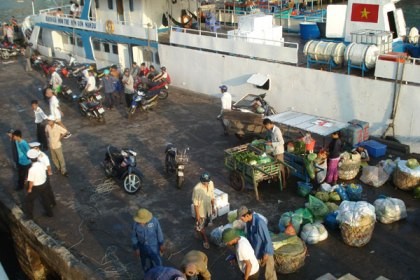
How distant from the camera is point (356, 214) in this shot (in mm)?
8344

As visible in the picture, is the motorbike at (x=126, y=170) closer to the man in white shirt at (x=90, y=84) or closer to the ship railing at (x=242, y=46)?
the man in white shirt at (x=90, y=84)

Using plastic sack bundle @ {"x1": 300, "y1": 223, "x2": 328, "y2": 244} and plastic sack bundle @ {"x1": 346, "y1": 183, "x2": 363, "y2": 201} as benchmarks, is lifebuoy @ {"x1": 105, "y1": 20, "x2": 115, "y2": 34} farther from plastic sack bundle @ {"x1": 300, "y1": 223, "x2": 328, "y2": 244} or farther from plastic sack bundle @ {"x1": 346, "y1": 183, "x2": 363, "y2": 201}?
plastic sack bundle @ {"x1": 300, "y1": 223, "x2": 328, "y2": 244}

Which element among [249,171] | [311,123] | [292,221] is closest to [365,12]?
[311,123]

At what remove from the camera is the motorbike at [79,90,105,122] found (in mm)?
15945

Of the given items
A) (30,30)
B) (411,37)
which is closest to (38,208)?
(411,37)

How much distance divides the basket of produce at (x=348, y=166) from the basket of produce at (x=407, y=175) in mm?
880

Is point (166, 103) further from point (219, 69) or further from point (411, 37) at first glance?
point (411, 37)

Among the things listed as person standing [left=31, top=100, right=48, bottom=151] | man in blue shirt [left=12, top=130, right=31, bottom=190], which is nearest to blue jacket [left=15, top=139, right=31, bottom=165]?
man in blue shirt [left=12, top=130, right=31, bottom=190]

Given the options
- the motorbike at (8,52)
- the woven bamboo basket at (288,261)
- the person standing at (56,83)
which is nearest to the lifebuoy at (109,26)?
A: the person standing at (56,83)

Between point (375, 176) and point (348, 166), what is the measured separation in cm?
63

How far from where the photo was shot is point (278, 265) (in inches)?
306

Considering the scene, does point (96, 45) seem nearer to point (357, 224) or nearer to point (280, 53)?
point (280, 53)

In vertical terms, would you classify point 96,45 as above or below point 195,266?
above

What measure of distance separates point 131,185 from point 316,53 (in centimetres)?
725
